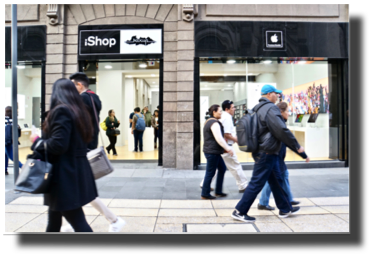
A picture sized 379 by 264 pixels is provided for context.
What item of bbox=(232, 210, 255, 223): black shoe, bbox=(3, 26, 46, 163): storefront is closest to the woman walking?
bbox=(232, 210, 255, 223): black shoe

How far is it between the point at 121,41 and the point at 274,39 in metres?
4.48

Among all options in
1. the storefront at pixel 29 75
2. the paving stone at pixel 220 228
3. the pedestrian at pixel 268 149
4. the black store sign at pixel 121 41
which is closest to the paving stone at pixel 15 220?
the paving stone at pixel 220 228

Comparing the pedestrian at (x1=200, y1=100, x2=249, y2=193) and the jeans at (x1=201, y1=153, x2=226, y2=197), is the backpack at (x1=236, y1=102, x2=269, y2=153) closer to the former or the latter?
the jeans at (x1=201, y1=153, x2=226, y2=197)

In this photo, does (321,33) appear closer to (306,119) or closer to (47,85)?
(306,119)

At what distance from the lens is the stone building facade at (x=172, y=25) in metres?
8.98

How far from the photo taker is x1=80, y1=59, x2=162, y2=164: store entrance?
9940 millimetres

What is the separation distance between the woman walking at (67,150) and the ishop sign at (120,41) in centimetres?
643

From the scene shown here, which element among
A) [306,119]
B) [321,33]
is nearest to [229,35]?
[321,33]

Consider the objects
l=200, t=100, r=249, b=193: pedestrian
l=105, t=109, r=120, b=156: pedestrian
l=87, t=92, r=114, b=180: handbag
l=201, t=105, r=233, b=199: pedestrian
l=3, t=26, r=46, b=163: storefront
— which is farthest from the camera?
l=105, t=109, r=120, b=156: pedestrian

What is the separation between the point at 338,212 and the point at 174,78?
19.0 ft

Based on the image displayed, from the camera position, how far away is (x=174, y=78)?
9125mm

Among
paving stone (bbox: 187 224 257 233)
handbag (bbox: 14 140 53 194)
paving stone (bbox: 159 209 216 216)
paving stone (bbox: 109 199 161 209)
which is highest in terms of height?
handbag (bbox: 14 140 53 194)

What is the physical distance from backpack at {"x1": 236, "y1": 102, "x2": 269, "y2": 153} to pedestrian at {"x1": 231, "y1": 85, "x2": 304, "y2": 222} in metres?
0.06

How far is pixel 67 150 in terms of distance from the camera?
9.64 feet
